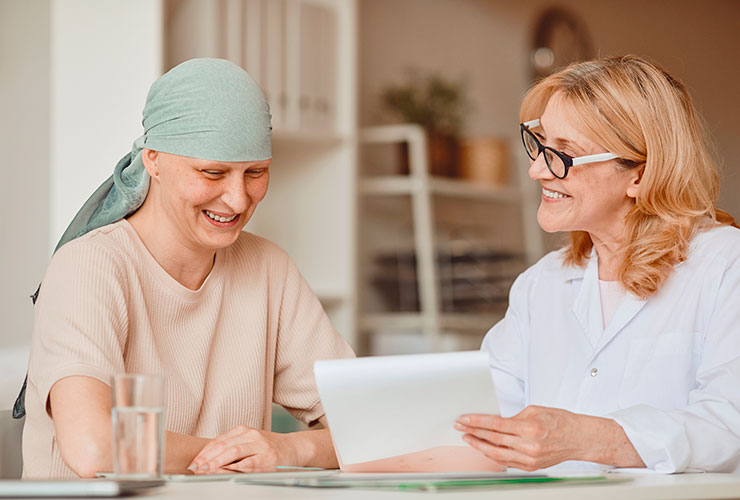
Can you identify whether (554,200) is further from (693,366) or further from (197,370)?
(197,370)

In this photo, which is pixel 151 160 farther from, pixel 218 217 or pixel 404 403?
pixel 404 403

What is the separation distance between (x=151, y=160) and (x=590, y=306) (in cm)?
85

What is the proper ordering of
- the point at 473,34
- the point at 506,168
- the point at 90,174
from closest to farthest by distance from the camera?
1. the point at 90,174
2. the point at 506,168
3. the point at 473,34

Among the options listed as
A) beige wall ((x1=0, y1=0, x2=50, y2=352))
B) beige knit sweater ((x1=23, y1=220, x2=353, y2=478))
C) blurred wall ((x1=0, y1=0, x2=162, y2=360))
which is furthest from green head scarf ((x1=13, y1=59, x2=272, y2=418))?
beige wall ((x1=0, y1=0, x2=50, y2=352))

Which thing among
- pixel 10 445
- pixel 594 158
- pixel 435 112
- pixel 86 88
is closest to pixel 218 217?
pixel 10 445

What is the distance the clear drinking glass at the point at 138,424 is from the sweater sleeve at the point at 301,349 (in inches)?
30.3

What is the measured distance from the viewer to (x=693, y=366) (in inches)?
65.3

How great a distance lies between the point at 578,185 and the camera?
182cm

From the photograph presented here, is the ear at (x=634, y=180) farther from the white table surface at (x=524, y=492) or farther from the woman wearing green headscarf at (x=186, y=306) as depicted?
the white table surface at (x=524, y=492)

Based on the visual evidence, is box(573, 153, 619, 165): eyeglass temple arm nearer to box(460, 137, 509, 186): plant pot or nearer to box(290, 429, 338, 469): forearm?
box(290, 429, 338, 469): forearm

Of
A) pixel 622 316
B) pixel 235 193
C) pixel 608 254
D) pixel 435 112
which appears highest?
pixel 435 112

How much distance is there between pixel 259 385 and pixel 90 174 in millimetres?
1229

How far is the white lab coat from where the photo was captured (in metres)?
1.43

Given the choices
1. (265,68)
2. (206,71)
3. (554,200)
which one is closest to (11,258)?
(265,68)
